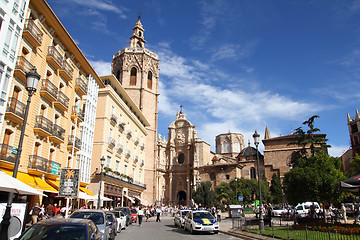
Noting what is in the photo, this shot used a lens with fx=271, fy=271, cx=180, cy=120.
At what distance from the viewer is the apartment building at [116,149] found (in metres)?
28.8

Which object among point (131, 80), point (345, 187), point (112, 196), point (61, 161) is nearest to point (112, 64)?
point (131, 80)

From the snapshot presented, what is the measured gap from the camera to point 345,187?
39.4ft

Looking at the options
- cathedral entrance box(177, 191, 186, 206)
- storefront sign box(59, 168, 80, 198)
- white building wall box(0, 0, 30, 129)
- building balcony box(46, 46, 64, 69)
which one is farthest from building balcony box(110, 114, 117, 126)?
cathedral entrance box(177, 191, 186, 206)

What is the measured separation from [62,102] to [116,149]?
474 inches

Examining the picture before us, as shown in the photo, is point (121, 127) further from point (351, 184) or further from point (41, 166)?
point (351, 184)

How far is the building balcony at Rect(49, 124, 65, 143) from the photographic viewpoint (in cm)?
2039

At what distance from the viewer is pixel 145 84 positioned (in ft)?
186

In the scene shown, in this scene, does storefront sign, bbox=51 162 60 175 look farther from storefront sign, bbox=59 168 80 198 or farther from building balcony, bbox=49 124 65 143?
storefront sign, bbox=59 168 80 198

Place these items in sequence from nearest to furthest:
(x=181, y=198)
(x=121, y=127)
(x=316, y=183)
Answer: (x=316, y=183) → (x=121, y=127) → (x=181, y=198)

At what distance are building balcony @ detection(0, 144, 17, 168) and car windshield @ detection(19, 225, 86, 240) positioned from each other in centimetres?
1131

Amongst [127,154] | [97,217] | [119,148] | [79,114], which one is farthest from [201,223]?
[127,154]

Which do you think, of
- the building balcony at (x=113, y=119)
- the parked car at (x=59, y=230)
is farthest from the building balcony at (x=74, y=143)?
the parked car at (x=59, y=230)

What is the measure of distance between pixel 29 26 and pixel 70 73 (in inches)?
242

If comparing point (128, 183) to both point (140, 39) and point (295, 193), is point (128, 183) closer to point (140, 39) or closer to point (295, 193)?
point (295, 193)
